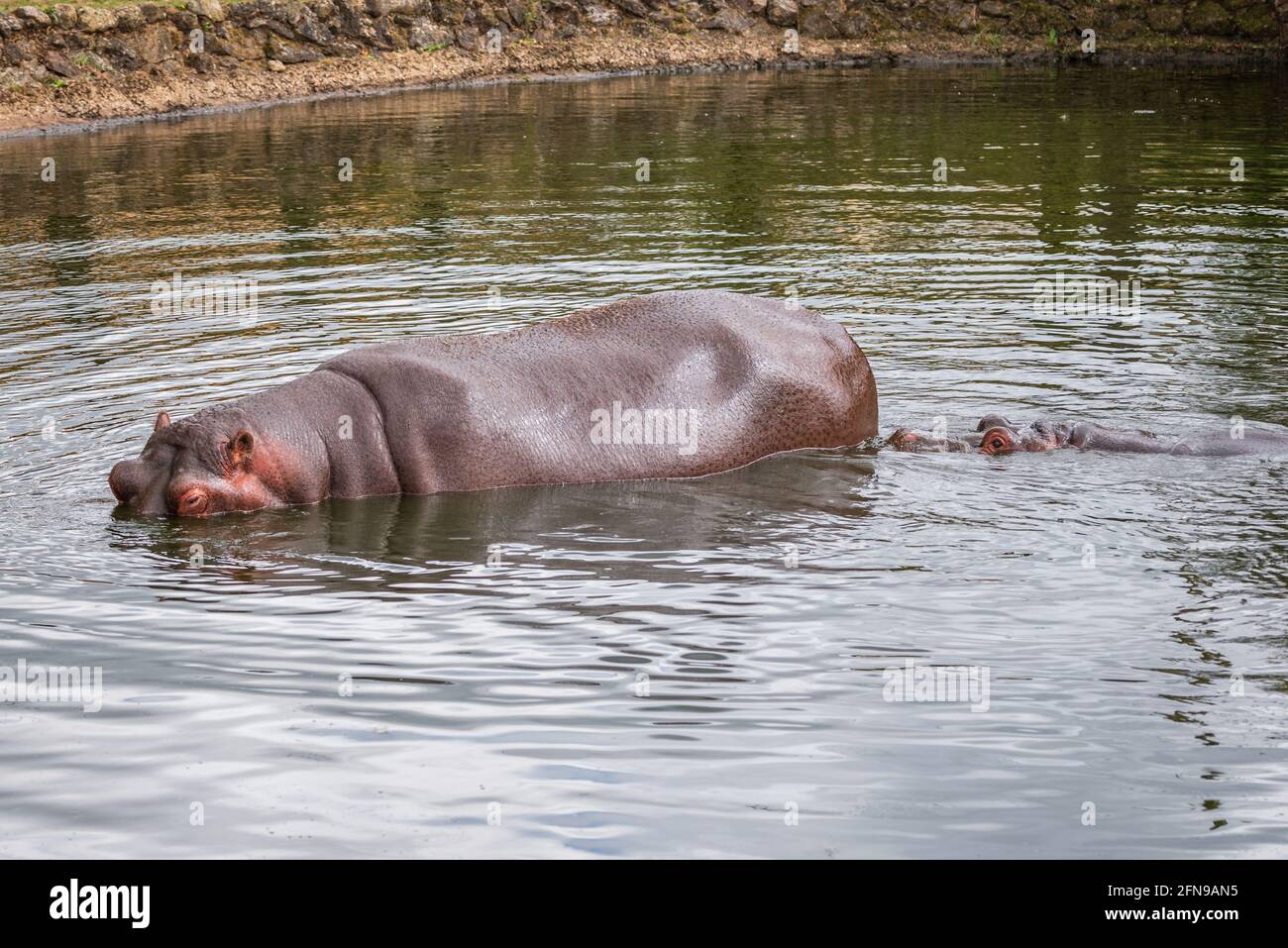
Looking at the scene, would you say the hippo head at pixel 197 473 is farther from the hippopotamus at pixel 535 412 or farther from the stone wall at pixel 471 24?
the stone wall at pixel 471 24

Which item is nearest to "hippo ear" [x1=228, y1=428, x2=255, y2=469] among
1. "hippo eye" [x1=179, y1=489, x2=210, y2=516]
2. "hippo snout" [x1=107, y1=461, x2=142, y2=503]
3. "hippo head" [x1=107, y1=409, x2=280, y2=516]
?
"hippo head" [x1=107, y1=409, x2=280, y2=516]

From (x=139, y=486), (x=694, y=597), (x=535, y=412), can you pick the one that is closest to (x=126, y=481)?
(x=139, y=486)

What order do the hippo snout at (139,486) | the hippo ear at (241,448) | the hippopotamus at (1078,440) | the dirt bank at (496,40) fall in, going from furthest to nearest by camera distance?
1. the dirt bank at (496,40)
2. the hippopotamus at (1078,440)
3. the hippo snout at (139,486)
4. the hippo ear at (241,448)

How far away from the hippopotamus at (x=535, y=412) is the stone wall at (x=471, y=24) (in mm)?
22227

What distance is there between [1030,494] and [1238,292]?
4.90 meters

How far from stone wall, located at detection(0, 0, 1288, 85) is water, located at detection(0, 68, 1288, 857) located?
15.2m

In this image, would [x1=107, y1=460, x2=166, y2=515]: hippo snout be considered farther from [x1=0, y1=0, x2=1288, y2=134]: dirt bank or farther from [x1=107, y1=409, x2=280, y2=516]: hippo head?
[x1=0, y1=0, x2=1288, y2=134]: dirt bank

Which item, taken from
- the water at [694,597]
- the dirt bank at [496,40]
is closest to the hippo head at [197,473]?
the water at [694,597]

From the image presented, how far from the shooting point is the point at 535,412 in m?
8.20

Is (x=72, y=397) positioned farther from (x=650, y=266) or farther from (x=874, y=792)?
(x=874, y=792)

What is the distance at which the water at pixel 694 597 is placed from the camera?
481cm

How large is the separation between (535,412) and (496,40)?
92.0ft
